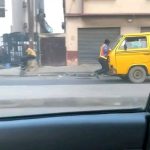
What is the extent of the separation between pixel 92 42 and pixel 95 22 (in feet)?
2.86

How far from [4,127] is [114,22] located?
19.2m

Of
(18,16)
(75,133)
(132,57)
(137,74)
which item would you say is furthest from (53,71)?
(75,133)

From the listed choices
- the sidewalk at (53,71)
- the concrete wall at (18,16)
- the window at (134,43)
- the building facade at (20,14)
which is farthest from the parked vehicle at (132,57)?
the concrete wall at (18,16)

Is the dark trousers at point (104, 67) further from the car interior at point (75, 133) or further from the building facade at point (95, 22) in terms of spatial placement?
the car interior at point (75, 133)

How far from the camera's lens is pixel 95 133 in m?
2.57

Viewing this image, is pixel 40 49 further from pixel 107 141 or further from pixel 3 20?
pixel 107 141

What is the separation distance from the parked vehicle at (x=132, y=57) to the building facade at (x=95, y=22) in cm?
760

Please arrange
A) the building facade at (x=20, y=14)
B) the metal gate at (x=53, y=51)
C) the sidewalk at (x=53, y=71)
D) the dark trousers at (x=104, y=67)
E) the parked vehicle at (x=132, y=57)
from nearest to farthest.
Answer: the parked vehicle at (x=132, y=57) < the dark trousers at (x=104, y=67) < the sidewalk at (x=53, y=71) < the metal gate at (x=53, y=51) < the building facade at (x=20, y=14)

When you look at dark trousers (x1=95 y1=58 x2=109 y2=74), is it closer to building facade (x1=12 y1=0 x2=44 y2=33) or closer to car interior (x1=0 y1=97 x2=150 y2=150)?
car interior (x1=0 y1=97 x2=150 y2=150)

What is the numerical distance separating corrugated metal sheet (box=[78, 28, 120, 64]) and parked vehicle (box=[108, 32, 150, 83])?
310 inches

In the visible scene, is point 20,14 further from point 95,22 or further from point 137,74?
point 137,74

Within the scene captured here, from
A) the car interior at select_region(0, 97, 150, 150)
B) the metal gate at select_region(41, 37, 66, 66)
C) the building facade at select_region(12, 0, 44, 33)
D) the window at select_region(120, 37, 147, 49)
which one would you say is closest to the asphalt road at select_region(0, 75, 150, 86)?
the window at select_region(120, 37, 147, 49)

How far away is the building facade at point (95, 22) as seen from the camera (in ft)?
69.7

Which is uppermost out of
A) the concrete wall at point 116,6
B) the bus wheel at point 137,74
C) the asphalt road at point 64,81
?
the concrete wall at point 116,6
